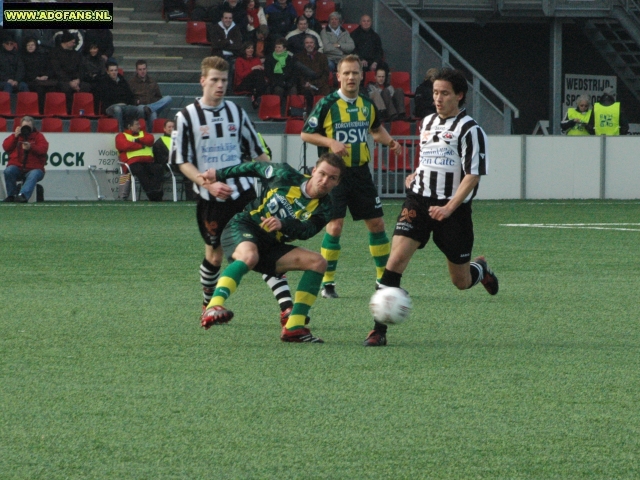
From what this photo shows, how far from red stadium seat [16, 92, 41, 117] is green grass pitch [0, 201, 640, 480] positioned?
37.3 ft

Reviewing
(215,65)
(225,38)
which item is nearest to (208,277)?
(215,65)

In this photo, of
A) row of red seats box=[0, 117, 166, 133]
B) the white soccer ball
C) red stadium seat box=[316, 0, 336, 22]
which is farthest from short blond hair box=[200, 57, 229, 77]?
red stadium seat box=[316, 0, 336, 22]

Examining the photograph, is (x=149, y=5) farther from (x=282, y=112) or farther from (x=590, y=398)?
(x=590, y=398)

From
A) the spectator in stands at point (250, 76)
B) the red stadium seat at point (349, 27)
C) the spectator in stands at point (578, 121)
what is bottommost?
the spectator in stands at point (578, 121)

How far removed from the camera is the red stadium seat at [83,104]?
21.8 metres

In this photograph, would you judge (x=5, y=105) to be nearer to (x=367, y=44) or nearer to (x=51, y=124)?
(x=51, y=124)

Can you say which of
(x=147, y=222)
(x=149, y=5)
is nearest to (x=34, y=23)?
(x=149, y=5)

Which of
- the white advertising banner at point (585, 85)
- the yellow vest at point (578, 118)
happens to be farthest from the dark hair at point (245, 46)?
the white advertising banner at point (585, 85)

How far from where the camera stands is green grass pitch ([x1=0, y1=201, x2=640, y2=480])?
408 cm

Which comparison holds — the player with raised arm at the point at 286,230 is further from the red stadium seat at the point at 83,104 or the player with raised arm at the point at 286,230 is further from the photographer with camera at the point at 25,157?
the red stadium seat at the point at 83,104

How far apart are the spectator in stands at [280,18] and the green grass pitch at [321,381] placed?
14.0 m

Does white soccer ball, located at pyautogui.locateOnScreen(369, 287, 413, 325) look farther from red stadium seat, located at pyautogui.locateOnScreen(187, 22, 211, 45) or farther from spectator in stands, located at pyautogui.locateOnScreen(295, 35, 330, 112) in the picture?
red stadium seat, located at pyautogui.locateOnScreen(187, 22, 211, 45)

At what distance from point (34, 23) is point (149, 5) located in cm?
→ 370

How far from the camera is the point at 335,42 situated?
2372 cm
